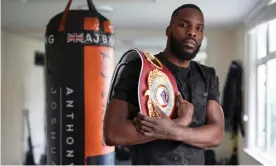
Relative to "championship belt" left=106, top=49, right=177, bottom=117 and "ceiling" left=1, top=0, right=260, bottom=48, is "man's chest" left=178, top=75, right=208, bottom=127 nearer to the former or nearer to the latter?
"championship belt" left=106, top=49, right=177, bottom=117

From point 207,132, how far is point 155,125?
0.11m

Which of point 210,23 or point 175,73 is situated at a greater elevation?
point 210,23

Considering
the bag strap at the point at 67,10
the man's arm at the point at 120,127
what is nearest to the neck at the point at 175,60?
the man's arm at the point at 120,127

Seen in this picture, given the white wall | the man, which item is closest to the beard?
the man

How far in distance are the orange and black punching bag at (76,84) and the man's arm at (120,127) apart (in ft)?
1.07

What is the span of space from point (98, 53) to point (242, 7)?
385mm

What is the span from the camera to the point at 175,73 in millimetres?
597

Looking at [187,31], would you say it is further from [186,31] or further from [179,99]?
[179,99]

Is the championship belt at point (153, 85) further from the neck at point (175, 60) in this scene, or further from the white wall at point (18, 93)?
the white wall at point (18, 93)

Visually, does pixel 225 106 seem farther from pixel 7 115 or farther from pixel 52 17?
pixel 7 115

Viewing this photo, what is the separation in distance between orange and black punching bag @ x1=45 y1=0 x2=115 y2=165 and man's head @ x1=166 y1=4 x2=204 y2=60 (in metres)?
0.33

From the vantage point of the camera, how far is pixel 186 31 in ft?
1.85

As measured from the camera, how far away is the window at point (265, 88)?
0.72 meters

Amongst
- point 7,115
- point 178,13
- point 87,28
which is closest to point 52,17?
point 87,28
